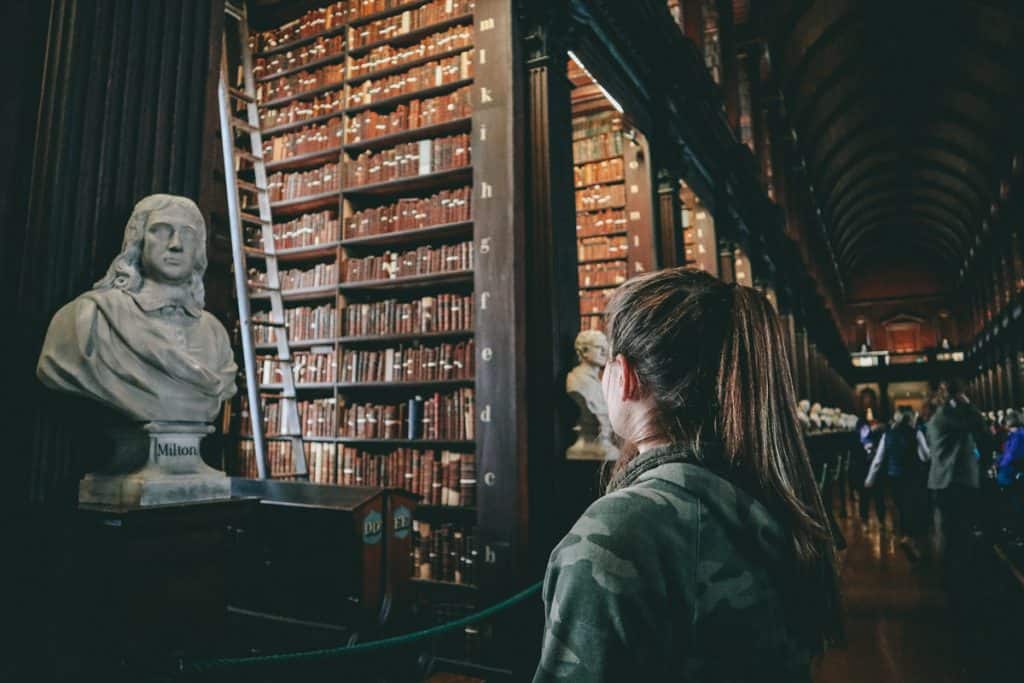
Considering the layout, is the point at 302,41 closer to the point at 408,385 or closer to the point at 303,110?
the point at 303,110

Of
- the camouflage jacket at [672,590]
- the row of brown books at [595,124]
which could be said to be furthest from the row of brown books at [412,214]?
the camouflage jacket at [672,590]

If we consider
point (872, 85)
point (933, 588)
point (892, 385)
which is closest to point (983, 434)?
point (933, 588)

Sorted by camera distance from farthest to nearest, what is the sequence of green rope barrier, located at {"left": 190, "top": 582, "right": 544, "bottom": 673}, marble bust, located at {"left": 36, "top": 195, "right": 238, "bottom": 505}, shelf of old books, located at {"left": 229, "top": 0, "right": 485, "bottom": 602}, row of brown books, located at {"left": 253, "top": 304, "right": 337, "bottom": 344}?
row of brown books, located at {"left": 253, "top": 304, "right": 337, "bottom": 344} → shelf of old books, located at {"left": 229, "top": 0, "right": 485, "bottom": 602} → marble bust, located at {"left": 36, "top": 195, "right": 238, "bottom": 505} → green rope barrier, located at {"left": 190, "top": 582, "right": 544, "bottom": 673}

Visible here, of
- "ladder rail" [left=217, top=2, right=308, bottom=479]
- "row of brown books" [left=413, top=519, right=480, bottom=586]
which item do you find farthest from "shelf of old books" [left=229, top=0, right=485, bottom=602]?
"ladder rail" [left=217, top=2, right=308, bottom=479]

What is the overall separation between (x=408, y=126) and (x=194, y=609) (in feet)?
11.1

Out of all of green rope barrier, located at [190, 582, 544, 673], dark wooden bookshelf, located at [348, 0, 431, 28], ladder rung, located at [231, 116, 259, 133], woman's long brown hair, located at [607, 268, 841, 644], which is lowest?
green rope barrier, located at [190, 582, 544, 673]

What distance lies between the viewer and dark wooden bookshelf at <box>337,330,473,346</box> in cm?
404

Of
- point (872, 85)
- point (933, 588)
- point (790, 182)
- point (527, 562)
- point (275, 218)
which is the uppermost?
point (872, 85)

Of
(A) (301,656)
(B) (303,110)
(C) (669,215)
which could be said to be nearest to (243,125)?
(B) (303,110)

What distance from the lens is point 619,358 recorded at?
856 mm

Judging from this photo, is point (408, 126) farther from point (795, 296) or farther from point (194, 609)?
point (795, 296)

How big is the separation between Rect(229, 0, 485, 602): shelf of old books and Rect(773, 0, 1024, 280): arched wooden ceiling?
12198 mm

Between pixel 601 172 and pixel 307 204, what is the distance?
2.62 m

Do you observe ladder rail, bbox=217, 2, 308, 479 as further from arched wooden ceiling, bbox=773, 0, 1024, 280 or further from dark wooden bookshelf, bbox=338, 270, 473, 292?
arched wooden ceiling, bbox=773, 0, 1024, 280
